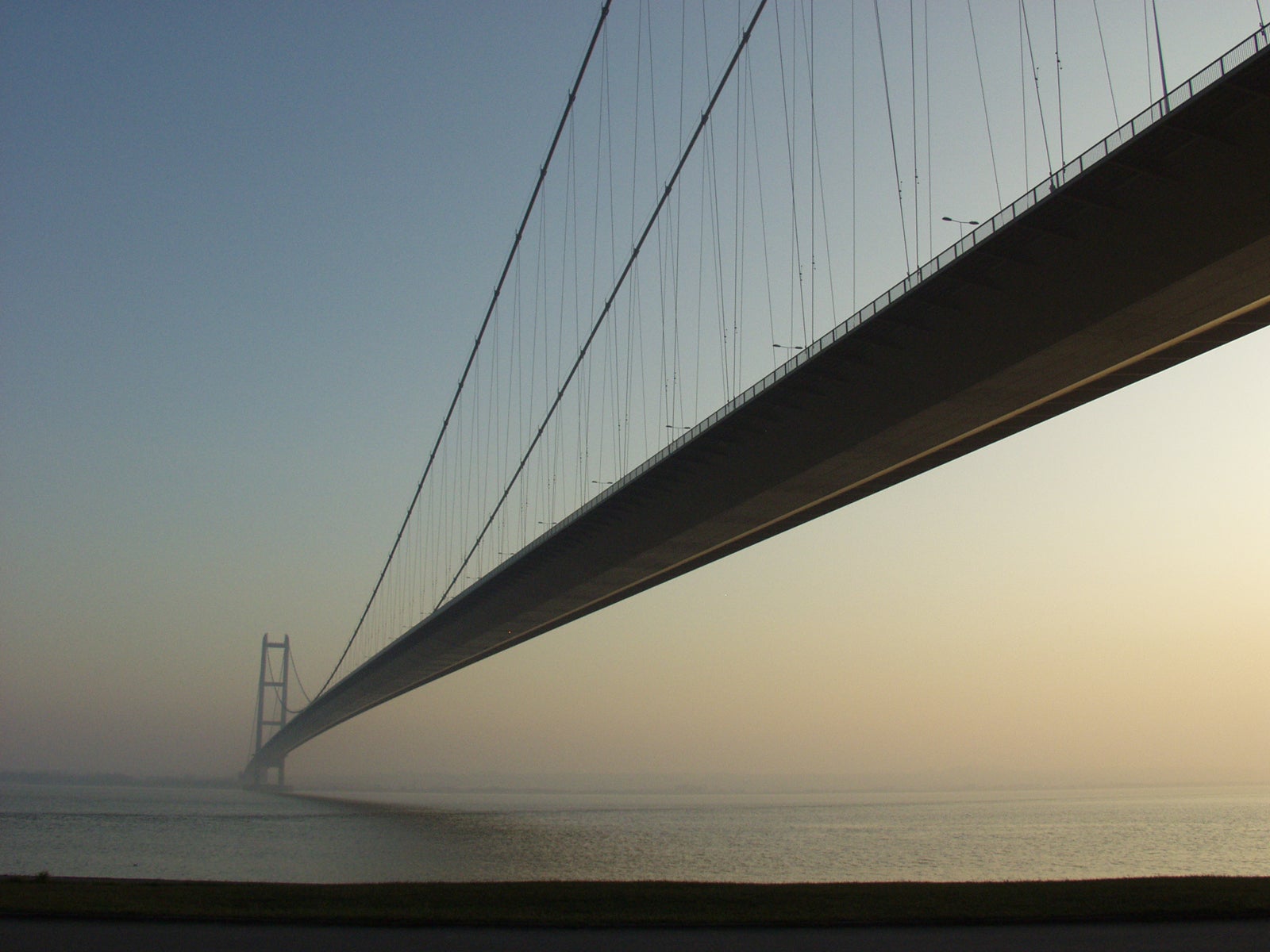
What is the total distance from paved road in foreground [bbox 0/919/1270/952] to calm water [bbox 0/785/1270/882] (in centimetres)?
1312

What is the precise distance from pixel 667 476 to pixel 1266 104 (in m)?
20.7

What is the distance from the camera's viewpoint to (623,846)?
36656 mm

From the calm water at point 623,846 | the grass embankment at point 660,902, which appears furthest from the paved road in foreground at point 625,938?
the calm water at point 623,846

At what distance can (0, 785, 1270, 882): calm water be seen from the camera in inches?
1045

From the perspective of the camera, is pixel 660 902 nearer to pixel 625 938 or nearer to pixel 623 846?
pixel 625 938

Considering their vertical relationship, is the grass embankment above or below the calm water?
above

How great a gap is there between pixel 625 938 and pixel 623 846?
26903 millimetres

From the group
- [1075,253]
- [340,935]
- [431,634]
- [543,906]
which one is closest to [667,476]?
[1075,253]

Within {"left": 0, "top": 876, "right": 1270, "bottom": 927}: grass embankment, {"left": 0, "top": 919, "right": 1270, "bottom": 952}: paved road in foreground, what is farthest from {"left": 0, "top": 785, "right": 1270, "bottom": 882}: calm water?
{"left": 0, "top": 919, "right": 1270, "bottom": 952}: paved road in foreground

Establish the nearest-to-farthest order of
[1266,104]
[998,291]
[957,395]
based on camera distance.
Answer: [1266,104] < [998,291] < [957,395]

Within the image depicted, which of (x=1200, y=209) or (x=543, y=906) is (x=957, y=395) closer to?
(x=1200, y=209)

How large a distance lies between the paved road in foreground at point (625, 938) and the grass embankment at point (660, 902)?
0.31 meters

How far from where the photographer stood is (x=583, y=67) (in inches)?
1945

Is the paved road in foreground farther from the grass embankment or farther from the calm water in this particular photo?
the calm water
